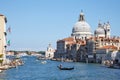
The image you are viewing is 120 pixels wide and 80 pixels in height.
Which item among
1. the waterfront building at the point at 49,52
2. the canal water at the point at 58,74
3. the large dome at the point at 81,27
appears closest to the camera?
the canal water at the point at 58,74

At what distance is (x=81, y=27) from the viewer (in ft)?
460

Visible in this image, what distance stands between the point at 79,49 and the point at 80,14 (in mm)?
23313

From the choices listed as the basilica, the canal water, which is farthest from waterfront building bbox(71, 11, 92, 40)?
the canal water

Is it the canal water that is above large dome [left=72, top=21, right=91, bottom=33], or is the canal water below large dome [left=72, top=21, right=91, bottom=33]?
below

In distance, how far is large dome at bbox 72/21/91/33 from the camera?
140 meters

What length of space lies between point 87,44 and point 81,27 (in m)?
22.7

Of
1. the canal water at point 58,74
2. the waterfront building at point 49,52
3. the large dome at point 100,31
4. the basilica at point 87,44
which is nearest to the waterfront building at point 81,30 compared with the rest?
the basilica at point 87,44

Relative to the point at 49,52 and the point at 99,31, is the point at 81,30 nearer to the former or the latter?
the point at 99,31

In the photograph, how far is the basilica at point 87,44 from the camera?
10803 cm

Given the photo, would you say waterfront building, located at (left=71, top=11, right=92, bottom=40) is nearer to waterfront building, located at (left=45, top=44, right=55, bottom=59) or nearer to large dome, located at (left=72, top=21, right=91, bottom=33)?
large dome, located at (left=72, top=21, right=91, bottom=33)

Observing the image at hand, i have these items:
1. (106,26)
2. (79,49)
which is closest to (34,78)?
(79,49)

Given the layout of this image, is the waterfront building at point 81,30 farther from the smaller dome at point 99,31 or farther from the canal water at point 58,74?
the canal water at point 58,74

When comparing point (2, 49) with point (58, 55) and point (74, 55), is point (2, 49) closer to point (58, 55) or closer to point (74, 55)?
point (74, 55)

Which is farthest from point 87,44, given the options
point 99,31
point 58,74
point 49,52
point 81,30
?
point 58,74
